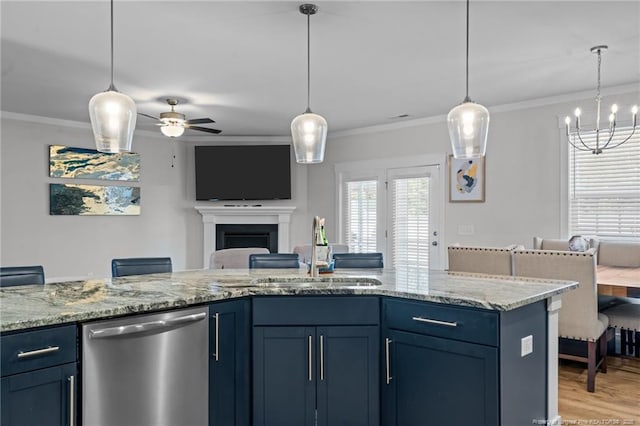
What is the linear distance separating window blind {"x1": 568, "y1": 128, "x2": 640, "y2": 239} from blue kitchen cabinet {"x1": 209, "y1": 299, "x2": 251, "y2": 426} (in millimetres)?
4130

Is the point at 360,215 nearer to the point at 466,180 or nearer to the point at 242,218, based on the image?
the point at 466,180

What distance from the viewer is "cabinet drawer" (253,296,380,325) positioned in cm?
246

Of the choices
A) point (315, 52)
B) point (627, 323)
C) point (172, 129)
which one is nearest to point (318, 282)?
point (315, 52)

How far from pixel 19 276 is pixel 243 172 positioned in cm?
529

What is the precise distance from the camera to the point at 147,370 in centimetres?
211

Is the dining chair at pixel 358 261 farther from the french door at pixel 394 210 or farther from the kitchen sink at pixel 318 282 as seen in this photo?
the french door at pixel 394 210

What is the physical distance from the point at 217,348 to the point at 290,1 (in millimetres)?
2097

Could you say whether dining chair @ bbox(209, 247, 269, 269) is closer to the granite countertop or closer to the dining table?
the granite countertop

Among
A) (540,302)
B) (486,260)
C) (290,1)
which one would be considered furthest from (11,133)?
(540,302)

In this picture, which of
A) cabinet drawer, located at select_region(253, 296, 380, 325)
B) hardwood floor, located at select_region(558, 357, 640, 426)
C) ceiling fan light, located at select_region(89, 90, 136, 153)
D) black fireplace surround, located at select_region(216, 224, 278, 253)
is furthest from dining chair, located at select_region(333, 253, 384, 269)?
black fireplace surround, located at select_region(216, 224, 278, 253)

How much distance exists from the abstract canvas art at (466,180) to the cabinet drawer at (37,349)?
199 inches

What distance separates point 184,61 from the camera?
4.09 metres

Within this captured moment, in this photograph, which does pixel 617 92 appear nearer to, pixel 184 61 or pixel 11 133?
pixel 184 61

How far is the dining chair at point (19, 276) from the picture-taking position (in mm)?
2689
